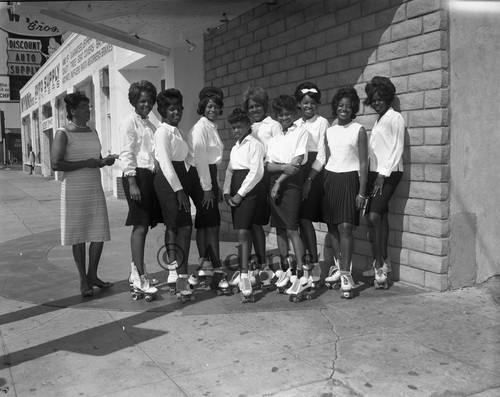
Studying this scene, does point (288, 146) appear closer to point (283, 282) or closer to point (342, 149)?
point (342, 149)

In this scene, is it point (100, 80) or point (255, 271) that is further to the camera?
point (100, 80)

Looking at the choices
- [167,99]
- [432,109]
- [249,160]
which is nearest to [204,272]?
[249,160]

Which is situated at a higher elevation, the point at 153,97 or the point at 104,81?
the point at 104,81

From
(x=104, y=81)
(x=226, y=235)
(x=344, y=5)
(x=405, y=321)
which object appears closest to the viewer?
(x=405, y=321)

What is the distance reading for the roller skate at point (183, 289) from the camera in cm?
507

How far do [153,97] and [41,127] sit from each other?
93.2 ft

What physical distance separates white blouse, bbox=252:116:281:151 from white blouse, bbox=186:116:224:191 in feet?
1.84

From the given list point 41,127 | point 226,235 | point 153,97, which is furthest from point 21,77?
point 153,97

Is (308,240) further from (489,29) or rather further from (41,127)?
(41,127)

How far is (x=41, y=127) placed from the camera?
31250 mm

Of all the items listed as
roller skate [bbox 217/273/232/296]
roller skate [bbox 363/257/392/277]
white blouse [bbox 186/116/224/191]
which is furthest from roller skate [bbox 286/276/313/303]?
white blouse [bbox 186/116/224/191]

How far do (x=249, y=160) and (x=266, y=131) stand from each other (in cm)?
62

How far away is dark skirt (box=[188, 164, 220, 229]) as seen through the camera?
17.1 ft

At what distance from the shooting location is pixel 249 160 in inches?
200
